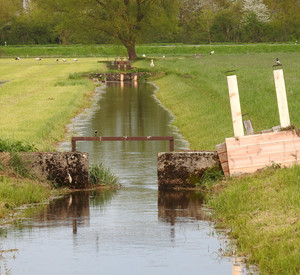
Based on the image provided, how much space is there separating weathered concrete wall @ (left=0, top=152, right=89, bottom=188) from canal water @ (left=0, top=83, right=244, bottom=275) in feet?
1.48

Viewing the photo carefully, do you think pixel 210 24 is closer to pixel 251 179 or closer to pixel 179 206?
pixel 251 179

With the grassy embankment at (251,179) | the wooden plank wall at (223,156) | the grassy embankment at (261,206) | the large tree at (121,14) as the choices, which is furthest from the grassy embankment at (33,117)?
the large tree at (121,14)

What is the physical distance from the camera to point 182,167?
14836 mm

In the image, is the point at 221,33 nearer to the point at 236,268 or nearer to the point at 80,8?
the point at 80,8

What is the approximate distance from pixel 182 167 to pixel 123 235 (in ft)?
13.4

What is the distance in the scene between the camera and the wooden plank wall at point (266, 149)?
1384cm

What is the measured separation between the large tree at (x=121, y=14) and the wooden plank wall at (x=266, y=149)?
6249 cm

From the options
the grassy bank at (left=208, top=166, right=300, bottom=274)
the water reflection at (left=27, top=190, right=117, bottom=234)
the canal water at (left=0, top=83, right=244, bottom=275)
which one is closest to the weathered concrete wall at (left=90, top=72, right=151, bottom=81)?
the canal water at (left=0, top=83, right=244, bottom=275)

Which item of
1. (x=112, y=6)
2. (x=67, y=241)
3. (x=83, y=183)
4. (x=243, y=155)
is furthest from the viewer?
(x=112, y=6)

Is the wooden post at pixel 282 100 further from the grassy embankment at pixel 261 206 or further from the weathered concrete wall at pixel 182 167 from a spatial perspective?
the weathered concrete wall at pixel 182 167

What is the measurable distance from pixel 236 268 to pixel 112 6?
2758 inches

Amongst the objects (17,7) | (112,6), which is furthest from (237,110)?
(17,7)

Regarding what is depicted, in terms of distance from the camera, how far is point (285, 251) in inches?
365

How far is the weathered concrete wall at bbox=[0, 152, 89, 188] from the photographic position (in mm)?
14688
